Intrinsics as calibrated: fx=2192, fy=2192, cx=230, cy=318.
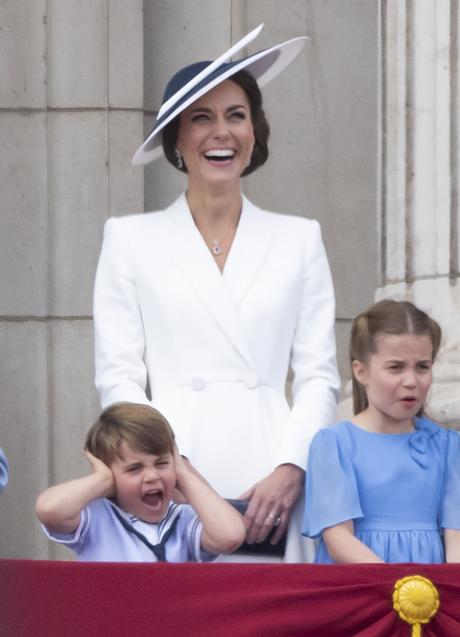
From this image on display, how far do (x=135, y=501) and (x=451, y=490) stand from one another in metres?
0.68

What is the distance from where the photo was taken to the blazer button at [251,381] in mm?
5012

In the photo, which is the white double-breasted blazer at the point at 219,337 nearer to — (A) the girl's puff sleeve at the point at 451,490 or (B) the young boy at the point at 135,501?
(B) the young boy at the point at 135,501

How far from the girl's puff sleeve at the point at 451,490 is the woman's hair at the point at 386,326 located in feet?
0.55

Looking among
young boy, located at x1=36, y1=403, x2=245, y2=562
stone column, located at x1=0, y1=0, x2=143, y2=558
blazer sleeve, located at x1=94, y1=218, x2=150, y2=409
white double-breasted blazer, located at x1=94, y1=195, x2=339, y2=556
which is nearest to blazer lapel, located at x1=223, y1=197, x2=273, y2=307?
white double-breasted blazer, located at x1=94, y1=195, x2=339, y2=556

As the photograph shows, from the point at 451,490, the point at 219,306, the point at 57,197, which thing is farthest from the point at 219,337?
the point at 57,197

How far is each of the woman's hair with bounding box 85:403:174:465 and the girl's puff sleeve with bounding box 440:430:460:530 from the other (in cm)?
60

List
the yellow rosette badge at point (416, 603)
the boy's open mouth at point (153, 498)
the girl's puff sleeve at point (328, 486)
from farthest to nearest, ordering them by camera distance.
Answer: the boy's open mouth at point (153, 498) → the girl's puff sleeve at point (328, 486) → the yellow rosette badge at point (416, 603)

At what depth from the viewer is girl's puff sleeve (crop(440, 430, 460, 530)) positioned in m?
4.69

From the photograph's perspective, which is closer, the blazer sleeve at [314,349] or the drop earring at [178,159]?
the blazer sleeve at [314,349]

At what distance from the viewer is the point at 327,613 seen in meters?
4.31

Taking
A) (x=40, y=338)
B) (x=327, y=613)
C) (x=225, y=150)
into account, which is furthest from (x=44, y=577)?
(x=40, y=338)

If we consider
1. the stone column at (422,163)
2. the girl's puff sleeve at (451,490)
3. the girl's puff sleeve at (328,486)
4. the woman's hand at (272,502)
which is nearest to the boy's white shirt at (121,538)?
the woman's hand at (272,502)

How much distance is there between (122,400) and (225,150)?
0.63m

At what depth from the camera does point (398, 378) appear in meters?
4.77
